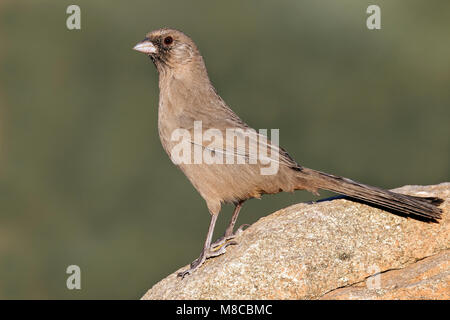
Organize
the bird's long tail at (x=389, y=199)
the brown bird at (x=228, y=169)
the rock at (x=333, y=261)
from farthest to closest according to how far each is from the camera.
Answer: the brown bird at (x=228, y=169) < the bird's long tail at (x=389, y=199) < the rock at (x=333, y=261)

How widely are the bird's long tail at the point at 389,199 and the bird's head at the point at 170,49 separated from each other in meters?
1.99

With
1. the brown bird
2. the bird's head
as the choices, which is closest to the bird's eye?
the bird's head

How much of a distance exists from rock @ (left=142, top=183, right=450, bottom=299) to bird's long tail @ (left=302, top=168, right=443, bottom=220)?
0.33ft

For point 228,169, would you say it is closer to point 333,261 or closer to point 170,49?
point 333,261

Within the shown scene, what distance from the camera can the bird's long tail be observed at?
6.54 m

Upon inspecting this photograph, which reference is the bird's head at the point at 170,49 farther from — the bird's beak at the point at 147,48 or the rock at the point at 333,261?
the rock at the point at 333,261

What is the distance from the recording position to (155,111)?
793 inches

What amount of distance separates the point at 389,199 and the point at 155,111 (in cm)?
1404

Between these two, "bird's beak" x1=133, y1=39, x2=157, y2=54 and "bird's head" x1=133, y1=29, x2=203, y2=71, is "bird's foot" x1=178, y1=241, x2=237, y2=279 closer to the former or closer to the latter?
"bird's head" x1=133, y1=29, x2=203, y2=71

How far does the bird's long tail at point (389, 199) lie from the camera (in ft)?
21.5

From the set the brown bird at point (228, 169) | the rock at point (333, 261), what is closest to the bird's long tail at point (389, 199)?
the brown bird at point (228, 169)

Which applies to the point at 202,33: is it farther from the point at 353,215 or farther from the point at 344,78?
the point at 353,215

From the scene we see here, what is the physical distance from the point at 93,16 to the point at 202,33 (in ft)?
12.6

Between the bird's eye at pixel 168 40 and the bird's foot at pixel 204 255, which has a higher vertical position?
the bird's eye at pixel 168 40
